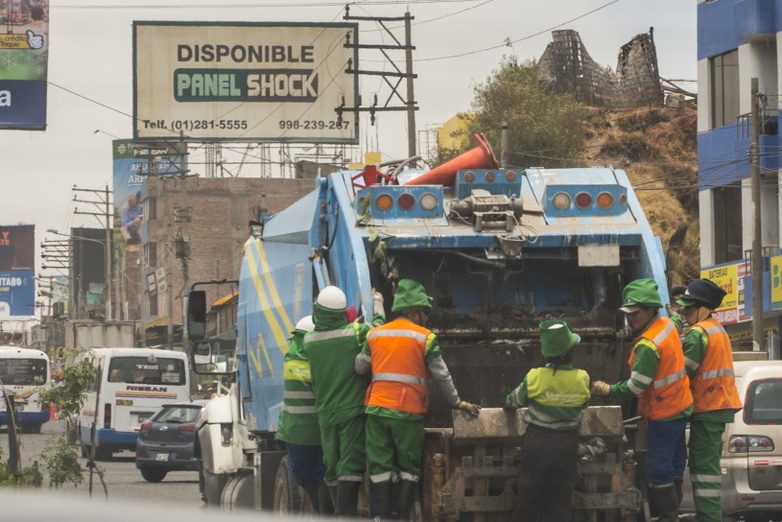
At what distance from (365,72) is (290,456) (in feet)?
77.3

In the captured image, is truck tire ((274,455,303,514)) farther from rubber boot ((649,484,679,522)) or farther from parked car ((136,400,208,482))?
parked car ((136,400,208,482))

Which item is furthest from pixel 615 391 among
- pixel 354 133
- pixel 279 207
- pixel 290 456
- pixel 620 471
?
pixel 279 207

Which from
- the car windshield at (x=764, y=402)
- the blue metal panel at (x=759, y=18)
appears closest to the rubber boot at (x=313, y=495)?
the car windshield at (x=764, y=402)

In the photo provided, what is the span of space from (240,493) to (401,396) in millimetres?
4093

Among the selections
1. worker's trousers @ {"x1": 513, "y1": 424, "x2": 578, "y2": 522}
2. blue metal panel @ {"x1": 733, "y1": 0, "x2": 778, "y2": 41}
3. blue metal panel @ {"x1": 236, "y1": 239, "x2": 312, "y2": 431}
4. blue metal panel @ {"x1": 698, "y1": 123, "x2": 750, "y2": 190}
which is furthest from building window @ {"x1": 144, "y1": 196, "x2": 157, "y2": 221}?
worker's trousers @ {"x1": 513, "y1": 424, "x2": 578, "y2": 522}

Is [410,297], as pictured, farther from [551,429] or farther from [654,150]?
[654,150]

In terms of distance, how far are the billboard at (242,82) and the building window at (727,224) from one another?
21709mm

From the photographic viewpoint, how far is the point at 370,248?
8234 millimetres

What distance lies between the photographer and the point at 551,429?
7145 mm

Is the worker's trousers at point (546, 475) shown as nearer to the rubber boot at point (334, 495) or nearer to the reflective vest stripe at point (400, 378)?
the reflective vest stripe at point (400, 378)

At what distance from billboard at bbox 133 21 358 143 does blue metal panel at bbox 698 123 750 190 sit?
21307 millimetres

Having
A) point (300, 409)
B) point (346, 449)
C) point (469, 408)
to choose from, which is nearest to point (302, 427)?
point (300, 409)

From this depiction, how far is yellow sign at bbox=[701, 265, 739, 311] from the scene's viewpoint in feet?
95.2

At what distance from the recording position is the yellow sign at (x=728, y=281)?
2903 cm
